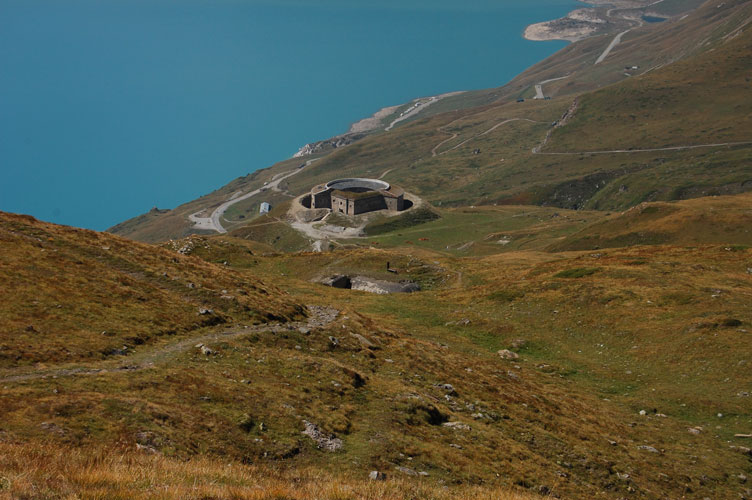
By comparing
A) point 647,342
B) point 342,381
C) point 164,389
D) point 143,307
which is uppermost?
point 143,307

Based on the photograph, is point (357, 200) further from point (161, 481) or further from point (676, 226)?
point (161, 481)

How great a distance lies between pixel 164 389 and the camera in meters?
20.2

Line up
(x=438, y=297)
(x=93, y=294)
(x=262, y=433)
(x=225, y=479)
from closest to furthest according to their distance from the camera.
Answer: (x=225, y=479) < (x=262, y=433) < (x=93, y=294) < (x=438, y=297)

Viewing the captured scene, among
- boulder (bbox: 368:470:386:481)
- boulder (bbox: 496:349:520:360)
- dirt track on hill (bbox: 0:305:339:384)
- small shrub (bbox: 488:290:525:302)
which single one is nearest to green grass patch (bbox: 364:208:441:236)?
small shrub (bbox: 488:290:525:302)

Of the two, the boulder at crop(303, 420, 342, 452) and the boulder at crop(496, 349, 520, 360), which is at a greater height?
the boulder at crop(303, 420, 342, 452)

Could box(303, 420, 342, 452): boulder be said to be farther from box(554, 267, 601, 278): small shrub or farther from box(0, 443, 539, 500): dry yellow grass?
box(554, 267, 601, 278): small shrub

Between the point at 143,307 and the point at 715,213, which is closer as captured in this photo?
the point at 143,307

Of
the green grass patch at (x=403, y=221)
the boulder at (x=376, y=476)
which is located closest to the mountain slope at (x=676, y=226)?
the green grass patch at (x=403, y=221)

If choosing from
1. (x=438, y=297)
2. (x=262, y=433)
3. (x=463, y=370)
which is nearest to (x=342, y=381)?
(x=262, y=433)

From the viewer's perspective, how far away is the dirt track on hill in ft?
65.6

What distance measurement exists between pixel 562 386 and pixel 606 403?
3.03 meters

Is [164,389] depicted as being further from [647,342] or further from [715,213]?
[715,213]

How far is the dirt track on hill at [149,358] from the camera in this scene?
19984mm

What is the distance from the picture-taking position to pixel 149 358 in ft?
78.8
